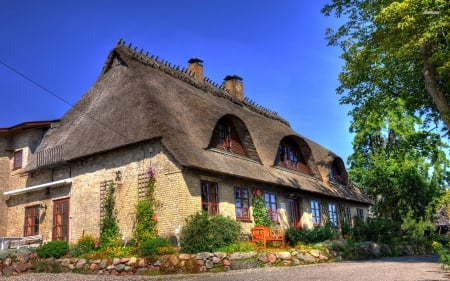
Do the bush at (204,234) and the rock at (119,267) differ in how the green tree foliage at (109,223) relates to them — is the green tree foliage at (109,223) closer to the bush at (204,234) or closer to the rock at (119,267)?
the rock at (119,267)

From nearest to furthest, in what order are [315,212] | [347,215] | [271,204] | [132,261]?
[132,261], [271,204], [315,212], [347,215]

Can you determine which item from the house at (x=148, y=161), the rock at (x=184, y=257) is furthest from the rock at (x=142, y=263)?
the house at (x=148, y=161)

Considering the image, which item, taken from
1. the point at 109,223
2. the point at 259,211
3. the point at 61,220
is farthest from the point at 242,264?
the point at 61,220

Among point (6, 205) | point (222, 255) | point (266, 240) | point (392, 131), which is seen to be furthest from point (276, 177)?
point (392, 131)

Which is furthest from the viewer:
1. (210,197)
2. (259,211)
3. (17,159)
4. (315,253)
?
(17,159)

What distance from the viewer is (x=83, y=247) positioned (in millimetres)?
15195

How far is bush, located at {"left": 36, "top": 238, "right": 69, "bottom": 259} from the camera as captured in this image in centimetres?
1455

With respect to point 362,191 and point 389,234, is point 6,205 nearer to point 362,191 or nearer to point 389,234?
point 389,234

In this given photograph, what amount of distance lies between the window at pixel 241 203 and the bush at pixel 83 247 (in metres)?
5.41

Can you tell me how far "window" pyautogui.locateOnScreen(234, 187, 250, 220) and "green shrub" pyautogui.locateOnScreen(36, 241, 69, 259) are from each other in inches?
249

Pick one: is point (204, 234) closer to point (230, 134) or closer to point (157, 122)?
point (157, 122)

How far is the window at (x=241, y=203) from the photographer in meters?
16.9

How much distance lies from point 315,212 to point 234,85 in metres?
9.39

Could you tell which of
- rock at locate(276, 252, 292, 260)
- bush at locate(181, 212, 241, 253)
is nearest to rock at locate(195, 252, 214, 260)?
bush at locate(181, 212, 241, 253)
